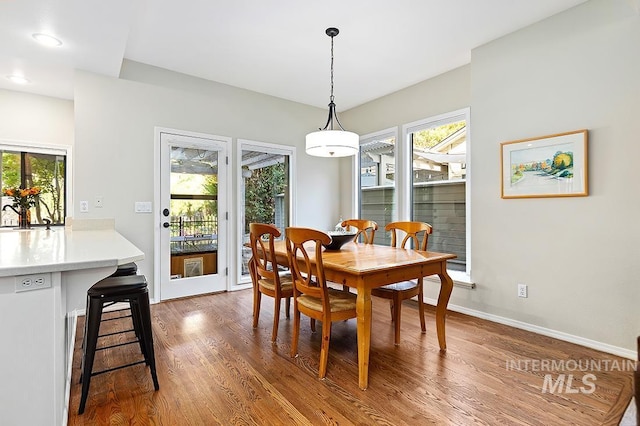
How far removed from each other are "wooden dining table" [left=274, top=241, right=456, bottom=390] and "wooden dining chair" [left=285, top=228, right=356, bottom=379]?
0.10m

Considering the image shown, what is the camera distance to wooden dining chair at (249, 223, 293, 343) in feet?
8.26

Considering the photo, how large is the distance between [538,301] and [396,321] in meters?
1.33

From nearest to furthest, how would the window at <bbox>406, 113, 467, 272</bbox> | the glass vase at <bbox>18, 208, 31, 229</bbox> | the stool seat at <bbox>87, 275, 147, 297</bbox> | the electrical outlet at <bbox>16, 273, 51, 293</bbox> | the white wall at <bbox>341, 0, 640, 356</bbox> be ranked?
the electrical outlet at <bbox>16, 273, 51, 293</bbox> → the stool seat at <bbox>87, 275, 147, 297</bbox> → the white wall at <bbox>341, 0, 640, 356</bbox> → the glass vase at <bbox>18, 208, 31, 229</bbox> → the window at <bbox>406, 113, 467, 272</bbox>

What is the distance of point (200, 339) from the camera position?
2.69 meters

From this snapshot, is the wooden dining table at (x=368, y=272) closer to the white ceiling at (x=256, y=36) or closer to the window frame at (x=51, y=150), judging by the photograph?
the white ceiling at (x=256, y=36)

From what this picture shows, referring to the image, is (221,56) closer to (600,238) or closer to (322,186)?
(322,186)

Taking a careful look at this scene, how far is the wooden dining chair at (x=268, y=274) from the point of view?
252 centimetres

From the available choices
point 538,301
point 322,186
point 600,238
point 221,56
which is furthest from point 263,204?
point 600,238

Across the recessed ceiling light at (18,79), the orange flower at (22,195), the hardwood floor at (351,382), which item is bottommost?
the hardwood floor at (351,382)

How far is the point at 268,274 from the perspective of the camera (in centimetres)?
274

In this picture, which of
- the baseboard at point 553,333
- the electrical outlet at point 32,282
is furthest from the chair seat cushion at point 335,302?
the baseboard at point 553,333

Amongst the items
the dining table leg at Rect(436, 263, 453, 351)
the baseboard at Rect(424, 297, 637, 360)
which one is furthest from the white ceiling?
the baseboard at Rect(424, 297, 637, 360)

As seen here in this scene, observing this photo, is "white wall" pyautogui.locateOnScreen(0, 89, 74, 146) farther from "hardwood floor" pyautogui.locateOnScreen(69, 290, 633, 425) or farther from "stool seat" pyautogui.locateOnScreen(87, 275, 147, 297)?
"stool seat" pyautogui.locateOnScreen(87, 275, 147, 297)

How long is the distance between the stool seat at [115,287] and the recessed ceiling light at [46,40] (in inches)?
85.0
